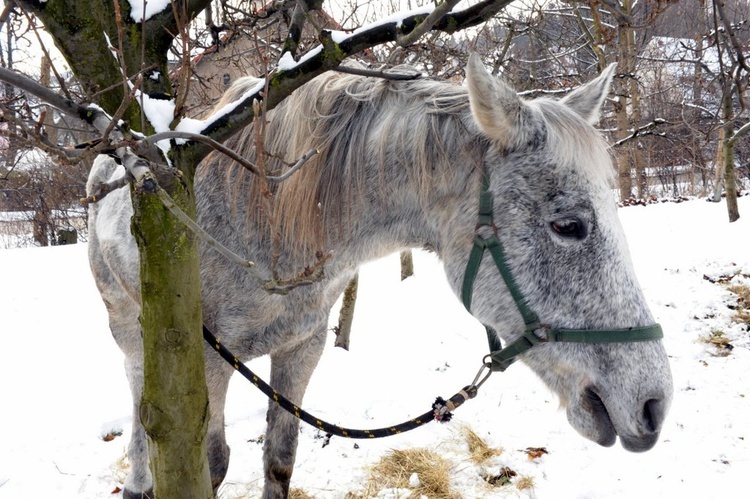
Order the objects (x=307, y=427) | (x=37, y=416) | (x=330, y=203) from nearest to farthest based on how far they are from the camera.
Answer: (x=330, y=203) → (x=307, y=427) → (x=37, y=416)

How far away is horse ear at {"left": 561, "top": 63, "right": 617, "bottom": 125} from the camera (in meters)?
2.13

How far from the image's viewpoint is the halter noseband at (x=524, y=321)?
5.41 feet

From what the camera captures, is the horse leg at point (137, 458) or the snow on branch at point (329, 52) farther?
the horse leg at point (137, 458)

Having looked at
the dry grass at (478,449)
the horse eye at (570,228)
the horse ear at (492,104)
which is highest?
the horse ear at (492,104)

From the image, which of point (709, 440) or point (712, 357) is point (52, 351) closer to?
point (709, 440)

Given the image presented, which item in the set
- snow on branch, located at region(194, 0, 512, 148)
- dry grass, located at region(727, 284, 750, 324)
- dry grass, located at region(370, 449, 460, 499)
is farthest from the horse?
dry grass, located at region(727, 284, 750, 324)

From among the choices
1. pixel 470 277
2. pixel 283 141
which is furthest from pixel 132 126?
pixel 470 277

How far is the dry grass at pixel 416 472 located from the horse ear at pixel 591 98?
2.40 metres

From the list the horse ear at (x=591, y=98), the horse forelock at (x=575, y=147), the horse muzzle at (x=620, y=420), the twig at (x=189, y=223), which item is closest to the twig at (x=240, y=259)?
the twig at (x=189, y=223)

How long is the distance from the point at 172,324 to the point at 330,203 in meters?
0.86

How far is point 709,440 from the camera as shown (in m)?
3.44

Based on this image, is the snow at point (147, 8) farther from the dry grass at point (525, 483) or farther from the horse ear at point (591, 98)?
the dry grass at point (525, 483)

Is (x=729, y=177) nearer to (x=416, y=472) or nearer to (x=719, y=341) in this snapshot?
(x=719, y=341)

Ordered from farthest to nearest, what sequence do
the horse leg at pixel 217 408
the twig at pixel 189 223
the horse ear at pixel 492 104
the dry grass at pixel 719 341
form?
the dry grass at pixel 719 341 → the horse leg at pixel 217 408 → the horse ear at pixel 492 104 → the twig at pixel 189 223
